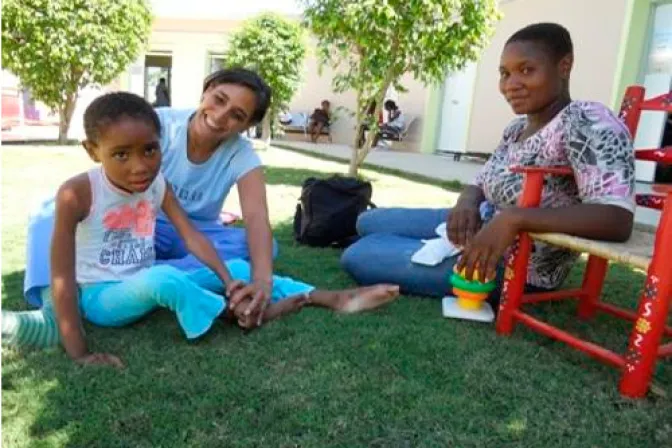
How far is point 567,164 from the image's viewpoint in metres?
2.06

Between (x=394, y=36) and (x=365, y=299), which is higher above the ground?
(x=394, y=36)

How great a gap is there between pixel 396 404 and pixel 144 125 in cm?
113

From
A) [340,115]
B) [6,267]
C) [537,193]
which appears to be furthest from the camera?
[340,115]

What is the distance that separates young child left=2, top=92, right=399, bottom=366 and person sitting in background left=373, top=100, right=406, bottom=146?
1206 cm

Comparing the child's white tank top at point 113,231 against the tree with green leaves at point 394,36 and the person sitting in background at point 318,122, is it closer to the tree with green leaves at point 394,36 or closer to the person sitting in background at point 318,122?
the tree with green leaves at point 394,36

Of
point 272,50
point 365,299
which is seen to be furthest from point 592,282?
point 272,50

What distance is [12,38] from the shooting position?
841 centimetres

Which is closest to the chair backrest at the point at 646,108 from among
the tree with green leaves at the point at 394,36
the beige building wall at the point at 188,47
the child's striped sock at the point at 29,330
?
the child's striped sock at the point at 29,330

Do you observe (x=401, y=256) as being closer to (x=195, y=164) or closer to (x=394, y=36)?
(x=195, y=164)

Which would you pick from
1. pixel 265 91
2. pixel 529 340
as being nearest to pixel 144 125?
pixel 265 91

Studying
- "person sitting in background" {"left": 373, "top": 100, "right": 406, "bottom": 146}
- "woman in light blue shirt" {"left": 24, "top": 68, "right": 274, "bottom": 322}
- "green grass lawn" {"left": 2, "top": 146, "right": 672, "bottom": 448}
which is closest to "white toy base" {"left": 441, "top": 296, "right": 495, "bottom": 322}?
"green grass lawn" {"left": 2, "top": 146, "right": 672, "bottom": 448}

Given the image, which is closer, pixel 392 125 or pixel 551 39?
pixel 551 39

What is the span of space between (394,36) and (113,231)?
445 cm

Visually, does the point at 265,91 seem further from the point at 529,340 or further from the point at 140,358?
the point at 529,340
